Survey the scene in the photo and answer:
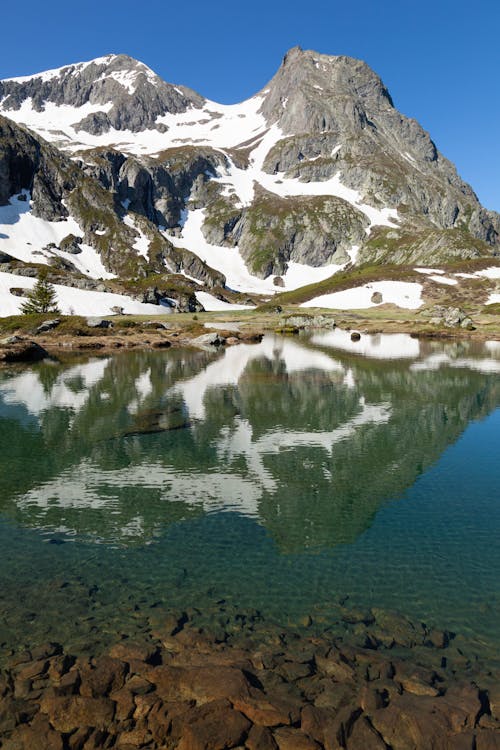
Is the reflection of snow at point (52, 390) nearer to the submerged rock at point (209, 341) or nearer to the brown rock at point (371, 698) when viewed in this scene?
the submerged rock at point (209, 341)

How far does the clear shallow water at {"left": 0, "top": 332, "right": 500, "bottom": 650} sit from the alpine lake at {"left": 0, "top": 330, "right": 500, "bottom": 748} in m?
0.08

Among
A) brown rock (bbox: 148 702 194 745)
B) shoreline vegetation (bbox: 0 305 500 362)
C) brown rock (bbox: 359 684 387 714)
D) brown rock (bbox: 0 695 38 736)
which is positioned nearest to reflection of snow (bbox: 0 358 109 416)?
shoreline vegetation (bbox: 0 305 500 362)

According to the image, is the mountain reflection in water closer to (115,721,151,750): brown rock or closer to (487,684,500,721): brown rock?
(487,684,500,721): brown rock

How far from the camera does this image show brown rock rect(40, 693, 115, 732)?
9.71 m

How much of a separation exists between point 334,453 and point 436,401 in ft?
61.5

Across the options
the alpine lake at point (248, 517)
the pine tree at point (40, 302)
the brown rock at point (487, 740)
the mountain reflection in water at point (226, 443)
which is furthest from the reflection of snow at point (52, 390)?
the pine tree at point (40, 302)

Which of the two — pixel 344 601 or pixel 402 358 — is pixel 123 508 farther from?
pixel 402 358

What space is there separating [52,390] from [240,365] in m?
25.7

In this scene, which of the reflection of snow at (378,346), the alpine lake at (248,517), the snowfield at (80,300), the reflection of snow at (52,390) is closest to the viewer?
the alpine lake at (248,517)

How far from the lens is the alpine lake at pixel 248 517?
1345 cm

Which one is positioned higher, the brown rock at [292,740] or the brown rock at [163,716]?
the brown rock at [163,716]

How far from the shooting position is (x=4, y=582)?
15.0 m

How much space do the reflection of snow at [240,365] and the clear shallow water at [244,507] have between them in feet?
3.62

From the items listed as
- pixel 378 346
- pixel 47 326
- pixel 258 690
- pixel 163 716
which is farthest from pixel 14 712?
pixel 47 326
